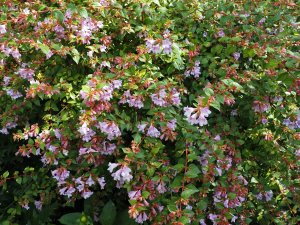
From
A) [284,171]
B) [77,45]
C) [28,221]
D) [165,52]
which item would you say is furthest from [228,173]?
[28,221]

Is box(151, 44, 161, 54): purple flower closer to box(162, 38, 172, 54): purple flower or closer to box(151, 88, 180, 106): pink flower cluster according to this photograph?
box(162, 38, 172, 54): purple flower

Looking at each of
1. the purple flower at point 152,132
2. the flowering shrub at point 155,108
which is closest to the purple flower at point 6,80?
the flowering shrub at point 155,108

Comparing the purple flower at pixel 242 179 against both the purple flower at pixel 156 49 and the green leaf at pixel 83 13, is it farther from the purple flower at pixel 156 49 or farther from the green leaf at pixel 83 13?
the green leaf at pixel 83 13

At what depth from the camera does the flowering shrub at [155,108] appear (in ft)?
7.16

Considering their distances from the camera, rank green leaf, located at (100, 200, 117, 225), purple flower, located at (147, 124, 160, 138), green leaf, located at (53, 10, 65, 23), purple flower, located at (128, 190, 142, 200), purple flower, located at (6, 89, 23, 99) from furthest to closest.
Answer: green leaf, located at (100, 200, 117, 225) < purple flower, located at (6, 89, 23, 99) < green leaf, located at (53, 10, 65, 23) < purple flower, located at (147, 124, 160, 138) < purple flower, located at (128, 190, 142, 200)

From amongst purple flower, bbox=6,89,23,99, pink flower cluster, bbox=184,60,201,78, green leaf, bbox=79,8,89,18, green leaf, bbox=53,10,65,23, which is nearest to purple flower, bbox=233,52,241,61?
pink flower cluster, bbox=184,60,201,78

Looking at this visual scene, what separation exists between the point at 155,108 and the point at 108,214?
2.98 ft

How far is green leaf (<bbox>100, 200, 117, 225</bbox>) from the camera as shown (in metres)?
2.66

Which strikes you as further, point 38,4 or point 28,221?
point 28,221

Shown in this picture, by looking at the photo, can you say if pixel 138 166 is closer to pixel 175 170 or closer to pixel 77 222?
pixel 175 170

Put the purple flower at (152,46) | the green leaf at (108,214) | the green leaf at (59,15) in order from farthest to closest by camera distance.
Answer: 1. the green leaf at (108,214)
2. the purple flower at (152,46)
3. the green leaf at (59,15)

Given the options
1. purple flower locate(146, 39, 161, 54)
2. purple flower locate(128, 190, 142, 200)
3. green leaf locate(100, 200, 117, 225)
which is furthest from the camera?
green leaf locate(100, 200, 117, 225)

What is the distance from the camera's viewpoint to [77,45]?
256 centimetres

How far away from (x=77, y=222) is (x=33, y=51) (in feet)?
4.03
